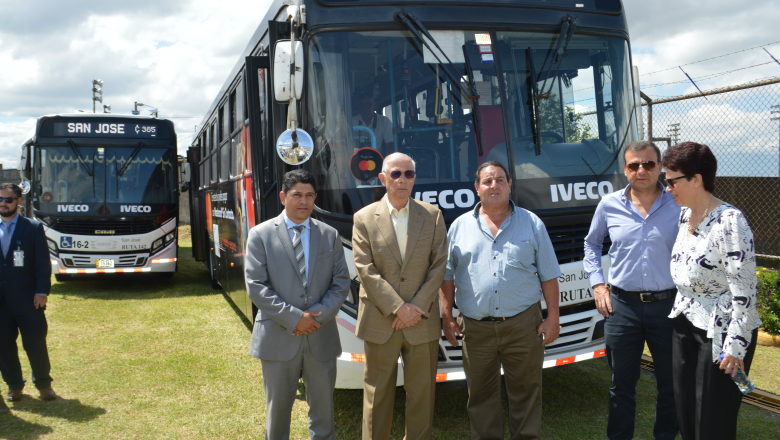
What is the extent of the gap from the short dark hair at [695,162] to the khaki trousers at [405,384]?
1624mm

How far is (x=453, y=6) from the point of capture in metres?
4.24

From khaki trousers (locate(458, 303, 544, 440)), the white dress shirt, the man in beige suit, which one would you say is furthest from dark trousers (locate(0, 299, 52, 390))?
khaki trousers (locate(458, 303, 544, 440))

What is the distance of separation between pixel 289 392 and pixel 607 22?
3.68 meters

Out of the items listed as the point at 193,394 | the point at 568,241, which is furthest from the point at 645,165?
the point at 193,394

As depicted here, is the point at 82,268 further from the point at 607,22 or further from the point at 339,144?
the point at 607,22

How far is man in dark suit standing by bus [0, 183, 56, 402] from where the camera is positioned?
480 centimetres

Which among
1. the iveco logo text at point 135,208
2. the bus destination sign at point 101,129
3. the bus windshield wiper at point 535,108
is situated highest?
the bus destination sign at point 101,129

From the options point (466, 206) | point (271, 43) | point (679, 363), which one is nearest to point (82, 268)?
point (271, 43)

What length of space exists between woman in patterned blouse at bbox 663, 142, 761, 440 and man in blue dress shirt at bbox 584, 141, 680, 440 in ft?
1.20

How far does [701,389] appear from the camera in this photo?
2877 mm

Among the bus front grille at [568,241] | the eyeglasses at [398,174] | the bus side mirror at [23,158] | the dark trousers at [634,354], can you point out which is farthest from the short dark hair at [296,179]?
the bus side mirror at [23,158]

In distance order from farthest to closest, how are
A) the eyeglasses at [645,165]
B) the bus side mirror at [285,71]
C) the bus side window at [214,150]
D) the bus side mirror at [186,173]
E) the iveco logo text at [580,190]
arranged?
the bus side mirror at [186,173] → the bus side window at [214,150] → the iveco logo text at [580,190] → the bus side mirror at [285,71] → the eyeglasses at [645,165]

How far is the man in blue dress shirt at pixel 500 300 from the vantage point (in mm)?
3361

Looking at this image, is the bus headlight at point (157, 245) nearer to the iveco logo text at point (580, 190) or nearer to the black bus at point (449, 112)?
the black bus at point (449, 112)
